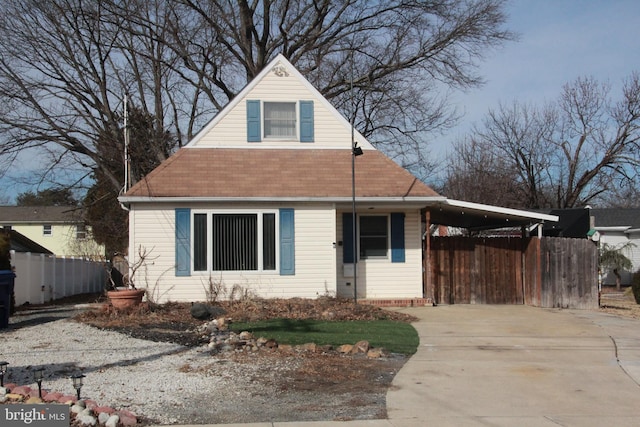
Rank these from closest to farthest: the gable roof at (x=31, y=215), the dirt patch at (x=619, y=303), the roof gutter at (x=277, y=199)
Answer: the roof gutter at (x=277, y=199) → the dirt patch at (x=619, y=303) → the gable roof at (x=31, y=215)

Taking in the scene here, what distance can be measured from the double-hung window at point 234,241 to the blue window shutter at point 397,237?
3.31 metres

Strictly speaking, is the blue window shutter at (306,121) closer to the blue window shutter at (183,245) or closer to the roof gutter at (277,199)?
the roof gutter at (277,199)

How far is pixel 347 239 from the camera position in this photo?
57.1 ft

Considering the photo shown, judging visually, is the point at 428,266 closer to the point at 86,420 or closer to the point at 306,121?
the point at 306,121

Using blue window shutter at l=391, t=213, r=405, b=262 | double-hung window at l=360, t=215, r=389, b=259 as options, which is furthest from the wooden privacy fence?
double-hung window at l=360, t=215, r=389, b=259

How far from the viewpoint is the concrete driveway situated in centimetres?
711

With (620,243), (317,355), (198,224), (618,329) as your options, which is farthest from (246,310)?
(620,243)

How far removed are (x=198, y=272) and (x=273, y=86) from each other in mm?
5596

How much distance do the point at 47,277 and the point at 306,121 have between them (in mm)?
9842

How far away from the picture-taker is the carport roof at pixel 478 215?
1689cm

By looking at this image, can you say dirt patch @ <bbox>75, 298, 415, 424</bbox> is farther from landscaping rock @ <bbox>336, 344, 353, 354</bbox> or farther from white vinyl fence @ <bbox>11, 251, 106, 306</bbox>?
white vinyl fence @ <bbox>11, 251, 106, 306</bbox>

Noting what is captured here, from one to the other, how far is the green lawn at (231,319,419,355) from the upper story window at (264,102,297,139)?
6.35 metres

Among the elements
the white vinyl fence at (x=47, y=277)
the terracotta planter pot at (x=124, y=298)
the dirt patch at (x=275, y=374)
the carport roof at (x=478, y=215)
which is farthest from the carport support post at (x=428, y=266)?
the white vinyl fence at (x=47, y=277)

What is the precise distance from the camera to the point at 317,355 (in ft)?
32.9
